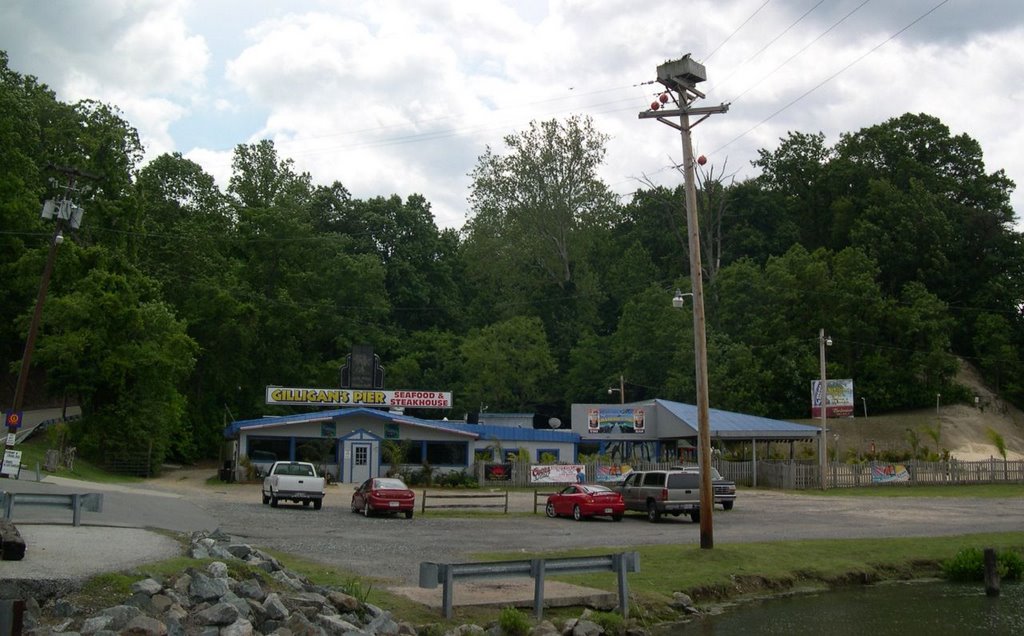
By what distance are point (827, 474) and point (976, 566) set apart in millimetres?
30602

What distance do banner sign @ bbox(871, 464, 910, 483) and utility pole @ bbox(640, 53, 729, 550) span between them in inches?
1370

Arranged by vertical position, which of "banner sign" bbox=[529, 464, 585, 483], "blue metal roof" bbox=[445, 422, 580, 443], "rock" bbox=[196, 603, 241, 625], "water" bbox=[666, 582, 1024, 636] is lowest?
"water" bbox=[666, 582, 1024, 636]

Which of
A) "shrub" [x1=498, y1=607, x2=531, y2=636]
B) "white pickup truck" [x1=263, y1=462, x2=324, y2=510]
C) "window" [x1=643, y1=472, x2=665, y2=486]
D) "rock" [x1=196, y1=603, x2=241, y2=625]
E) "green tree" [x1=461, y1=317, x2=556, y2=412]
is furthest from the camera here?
"green tree" [x1=461, y1=317, x2=556, y2=412]

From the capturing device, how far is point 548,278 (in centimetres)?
8550

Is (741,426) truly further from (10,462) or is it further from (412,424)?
(10,462)

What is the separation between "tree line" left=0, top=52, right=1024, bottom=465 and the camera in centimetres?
6769

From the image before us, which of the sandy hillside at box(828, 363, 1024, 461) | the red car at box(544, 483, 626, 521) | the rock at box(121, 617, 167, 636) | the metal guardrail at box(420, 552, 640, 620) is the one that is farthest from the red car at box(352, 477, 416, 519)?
the sandy hillside at box(828, 363, 1024, 461)

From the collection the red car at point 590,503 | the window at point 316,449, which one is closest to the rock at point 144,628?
the red car at point 590,503

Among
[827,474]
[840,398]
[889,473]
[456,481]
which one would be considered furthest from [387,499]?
[840,398]

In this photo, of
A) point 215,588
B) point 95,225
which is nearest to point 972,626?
point 215,588

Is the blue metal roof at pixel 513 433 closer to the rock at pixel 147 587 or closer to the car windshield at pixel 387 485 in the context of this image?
the car windshield at pixel 387 485

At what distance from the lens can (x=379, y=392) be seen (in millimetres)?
57656

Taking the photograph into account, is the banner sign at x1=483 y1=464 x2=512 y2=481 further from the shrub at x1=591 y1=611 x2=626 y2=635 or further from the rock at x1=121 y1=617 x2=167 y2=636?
the rock at x1=121 y1=617 x2=167 y2=636

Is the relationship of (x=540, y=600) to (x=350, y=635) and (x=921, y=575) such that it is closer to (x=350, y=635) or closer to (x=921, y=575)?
(x=350, y=635)
